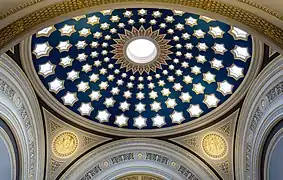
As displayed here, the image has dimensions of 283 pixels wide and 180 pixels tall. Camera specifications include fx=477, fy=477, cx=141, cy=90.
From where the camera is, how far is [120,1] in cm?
868

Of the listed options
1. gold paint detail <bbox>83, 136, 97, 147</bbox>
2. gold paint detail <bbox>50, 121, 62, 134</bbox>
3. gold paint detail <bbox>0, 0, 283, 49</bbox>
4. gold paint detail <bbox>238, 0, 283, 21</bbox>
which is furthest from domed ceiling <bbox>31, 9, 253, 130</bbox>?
gold paint detail <bbox>238, 0, 283, 21</bbox>

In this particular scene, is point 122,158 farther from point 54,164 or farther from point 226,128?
point 226,128

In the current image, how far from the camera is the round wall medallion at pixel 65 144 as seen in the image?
53.1 ft

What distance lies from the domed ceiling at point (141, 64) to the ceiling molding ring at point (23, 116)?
3.45ft

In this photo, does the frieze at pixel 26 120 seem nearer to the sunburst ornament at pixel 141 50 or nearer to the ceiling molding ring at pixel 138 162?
the ceiling molding ring at pixel 138 162

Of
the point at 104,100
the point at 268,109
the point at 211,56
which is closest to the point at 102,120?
the point at 104,100

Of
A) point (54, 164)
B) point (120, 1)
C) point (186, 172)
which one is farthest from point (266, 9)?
point (54, 164)

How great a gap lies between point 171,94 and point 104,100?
242 cm

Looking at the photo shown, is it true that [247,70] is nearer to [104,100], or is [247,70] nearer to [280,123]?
[280,123]

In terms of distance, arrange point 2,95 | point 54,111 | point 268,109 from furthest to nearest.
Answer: point 54,111 → point 268,109 → point 2,95

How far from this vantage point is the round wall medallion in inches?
637

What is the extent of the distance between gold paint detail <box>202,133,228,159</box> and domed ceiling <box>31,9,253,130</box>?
878 millimetres

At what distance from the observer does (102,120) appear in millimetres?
17016

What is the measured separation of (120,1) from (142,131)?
8.93 m
